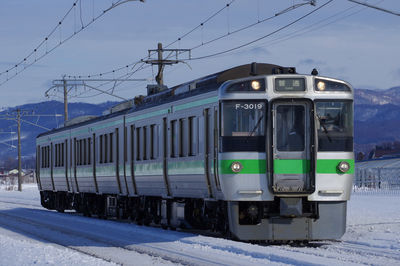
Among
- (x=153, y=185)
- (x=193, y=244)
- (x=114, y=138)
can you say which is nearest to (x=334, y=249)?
(x=193, y=244)

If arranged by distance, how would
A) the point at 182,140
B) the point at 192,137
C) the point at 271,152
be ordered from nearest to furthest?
the point at 271,152
the point at 192,137
the point at 182,140

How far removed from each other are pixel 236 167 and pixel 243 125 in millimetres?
864

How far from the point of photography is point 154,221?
2484cm

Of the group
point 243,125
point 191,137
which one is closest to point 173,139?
point 191,137

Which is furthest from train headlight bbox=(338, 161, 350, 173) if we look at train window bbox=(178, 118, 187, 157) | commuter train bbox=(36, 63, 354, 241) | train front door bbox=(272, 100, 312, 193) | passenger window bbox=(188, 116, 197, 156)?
train window bbox=(178, 118, 187, 157)

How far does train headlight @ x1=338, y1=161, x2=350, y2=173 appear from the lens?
18.3 meters

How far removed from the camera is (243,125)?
18125 millimetres

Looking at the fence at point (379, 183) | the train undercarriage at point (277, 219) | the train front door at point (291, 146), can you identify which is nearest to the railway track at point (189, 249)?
the train undercarriage at point (277, 219)

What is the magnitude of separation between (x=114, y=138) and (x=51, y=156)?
1086 centimetres

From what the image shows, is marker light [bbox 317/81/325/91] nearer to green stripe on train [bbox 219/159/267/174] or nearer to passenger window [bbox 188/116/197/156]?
green stripe on train [bbox 219/159/267/174]

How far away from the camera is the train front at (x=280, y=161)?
1797 centimetres

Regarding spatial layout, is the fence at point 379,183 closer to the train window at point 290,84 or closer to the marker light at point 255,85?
the train window at point 290,84

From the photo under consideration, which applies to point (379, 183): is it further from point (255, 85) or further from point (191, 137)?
point (255, 85)

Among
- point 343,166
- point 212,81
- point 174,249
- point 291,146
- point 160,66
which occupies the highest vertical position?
point 160,66
